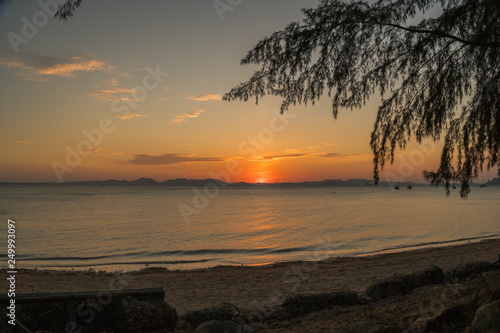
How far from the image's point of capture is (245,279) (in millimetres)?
13883

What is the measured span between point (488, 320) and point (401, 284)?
15.6ft

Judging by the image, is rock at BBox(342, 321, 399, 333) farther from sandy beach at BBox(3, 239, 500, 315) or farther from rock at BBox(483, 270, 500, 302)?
sandy beach at BBox(3, 239, 500, 315)

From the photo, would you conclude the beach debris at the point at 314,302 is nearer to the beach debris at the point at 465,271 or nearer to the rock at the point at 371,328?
the rock at the point at 371,328

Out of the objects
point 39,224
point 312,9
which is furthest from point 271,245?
point 39,224

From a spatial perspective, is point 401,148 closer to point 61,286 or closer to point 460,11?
point 460,11

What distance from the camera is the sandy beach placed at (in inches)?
453

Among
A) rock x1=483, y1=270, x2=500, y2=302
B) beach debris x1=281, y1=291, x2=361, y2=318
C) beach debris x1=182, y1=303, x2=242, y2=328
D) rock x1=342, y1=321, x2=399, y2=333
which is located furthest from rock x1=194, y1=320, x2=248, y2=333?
rock x1=483, y1=270, x2=500, y2=302

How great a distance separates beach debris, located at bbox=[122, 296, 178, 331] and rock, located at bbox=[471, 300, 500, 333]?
5.06m

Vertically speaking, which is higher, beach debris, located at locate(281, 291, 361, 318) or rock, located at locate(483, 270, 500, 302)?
rock, located at locate(483, 270, 500, 302)

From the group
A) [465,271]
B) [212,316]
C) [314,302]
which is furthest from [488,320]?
[465,271]

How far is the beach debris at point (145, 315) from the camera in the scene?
652cm

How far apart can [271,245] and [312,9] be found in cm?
2078

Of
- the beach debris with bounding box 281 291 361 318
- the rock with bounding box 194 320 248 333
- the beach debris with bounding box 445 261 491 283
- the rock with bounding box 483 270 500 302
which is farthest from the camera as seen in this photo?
the beach debris with bounding box 445 261 491 283

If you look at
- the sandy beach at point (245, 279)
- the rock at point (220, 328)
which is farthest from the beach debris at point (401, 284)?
the rock at point (220, 328)
